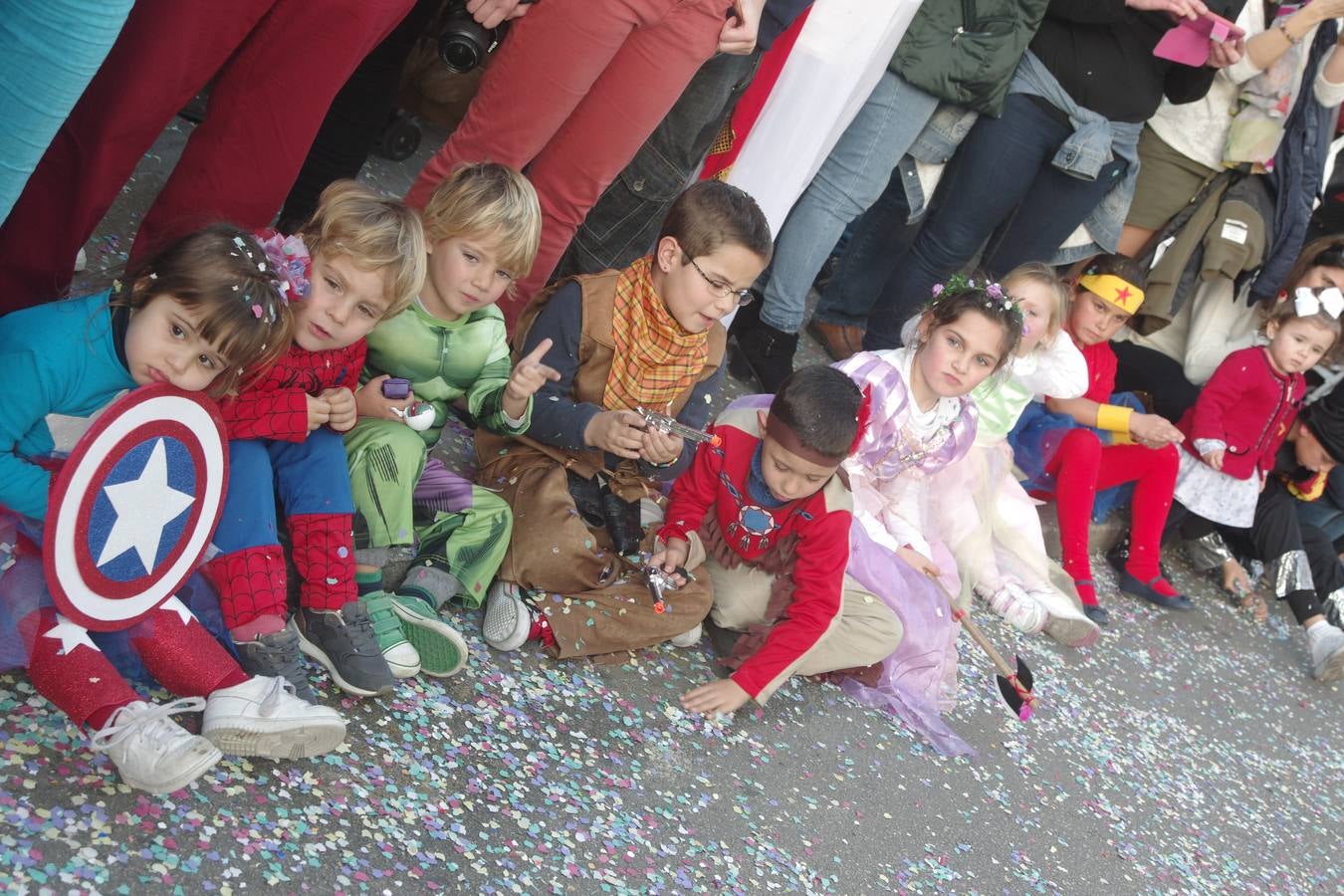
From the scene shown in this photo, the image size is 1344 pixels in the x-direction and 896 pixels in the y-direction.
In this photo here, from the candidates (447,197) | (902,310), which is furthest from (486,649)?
(902,310)

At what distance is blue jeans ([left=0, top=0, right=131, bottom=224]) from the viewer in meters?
1.61

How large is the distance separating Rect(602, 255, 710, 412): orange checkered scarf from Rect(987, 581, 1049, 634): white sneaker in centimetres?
148

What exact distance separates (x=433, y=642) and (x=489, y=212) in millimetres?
785

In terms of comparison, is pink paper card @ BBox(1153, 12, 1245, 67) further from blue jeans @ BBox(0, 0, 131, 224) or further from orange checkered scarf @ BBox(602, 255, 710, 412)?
blue jeans @ BBox(0, 0, 131, 224)

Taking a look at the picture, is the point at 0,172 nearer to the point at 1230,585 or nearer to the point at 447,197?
the point at 447,197

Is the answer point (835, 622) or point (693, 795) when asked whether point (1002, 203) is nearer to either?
point (835, 622)

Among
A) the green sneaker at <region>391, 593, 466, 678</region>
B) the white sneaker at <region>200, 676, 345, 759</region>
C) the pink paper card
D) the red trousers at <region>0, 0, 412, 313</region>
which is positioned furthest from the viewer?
the pink paper card

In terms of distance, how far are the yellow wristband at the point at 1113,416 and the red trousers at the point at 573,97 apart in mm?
2171

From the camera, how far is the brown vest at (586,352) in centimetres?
260

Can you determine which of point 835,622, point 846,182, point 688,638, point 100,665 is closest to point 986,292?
point 846,182

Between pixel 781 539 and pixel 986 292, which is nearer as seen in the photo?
pixel 781 539

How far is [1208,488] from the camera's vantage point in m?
4.48

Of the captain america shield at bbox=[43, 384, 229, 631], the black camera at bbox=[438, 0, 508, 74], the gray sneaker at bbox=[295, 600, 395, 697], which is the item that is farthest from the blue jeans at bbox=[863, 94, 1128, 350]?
the captain america shield at bbox=[43, 384, 229, 631]

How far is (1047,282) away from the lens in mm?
3689
